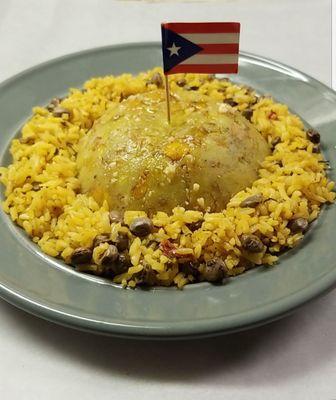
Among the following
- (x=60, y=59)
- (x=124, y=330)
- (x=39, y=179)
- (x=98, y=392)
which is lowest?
(x=98, y=392)

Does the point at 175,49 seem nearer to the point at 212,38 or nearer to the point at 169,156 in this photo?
the point at 212,38

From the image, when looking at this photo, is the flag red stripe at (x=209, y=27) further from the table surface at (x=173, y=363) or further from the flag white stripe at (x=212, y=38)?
the table surface at (x=173, y=363)

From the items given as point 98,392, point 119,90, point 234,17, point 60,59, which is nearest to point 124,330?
point 98,392

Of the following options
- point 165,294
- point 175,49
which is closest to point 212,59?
point 175,49

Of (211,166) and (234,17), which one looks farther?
(234,17)

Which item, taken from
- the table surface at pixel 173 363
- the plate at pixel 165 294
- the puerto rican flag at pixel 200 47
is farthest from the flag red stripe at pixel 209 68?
the table surface at pixel 173 363

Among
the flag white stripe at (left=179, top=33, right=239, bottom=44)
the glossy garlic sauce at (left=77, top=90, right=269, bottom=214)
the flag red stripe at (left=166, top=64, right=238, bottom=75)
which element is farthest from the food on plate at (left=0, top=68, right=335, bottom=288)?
the flag white stripe at (left=179, top=33, right=239, bottom=44)

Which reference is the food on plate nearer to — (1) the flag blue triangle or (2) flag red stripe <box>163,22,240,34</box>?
(1) the flag blue triangle

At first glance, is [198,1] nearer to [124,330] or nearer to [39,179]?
[39,179]
